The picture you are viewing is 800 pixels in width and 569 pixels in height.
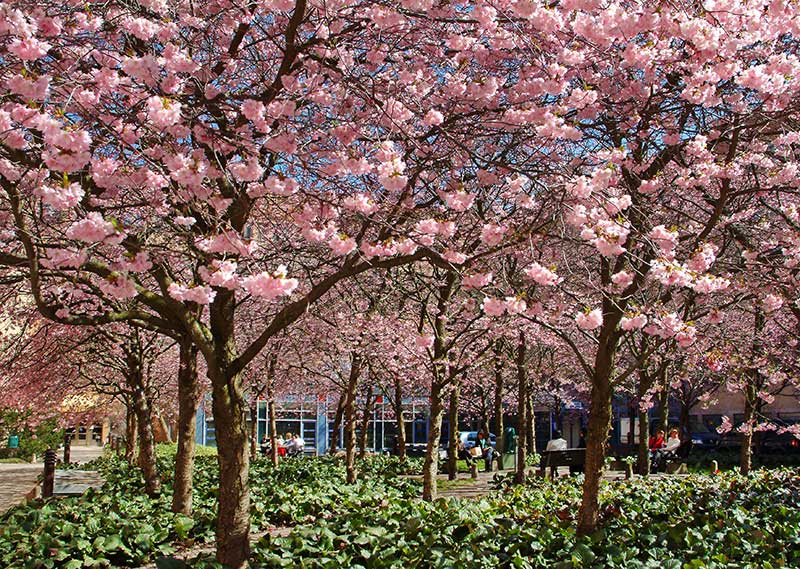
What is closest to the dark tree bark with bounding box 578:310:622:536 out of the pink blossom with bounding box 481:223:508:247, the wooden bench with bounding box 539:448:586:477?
the pink blossom with bounding box 481:223:508:247

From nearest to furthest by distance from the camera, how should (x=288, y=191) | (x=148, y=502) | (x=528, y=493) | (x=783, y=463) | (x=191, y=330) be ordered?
(x=288, y=191), (x=191, y=330), (x=148, y=502), (x=528, y=493), (x=783, y=463)

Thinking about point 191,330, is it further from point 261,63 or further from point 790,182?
point 790,182

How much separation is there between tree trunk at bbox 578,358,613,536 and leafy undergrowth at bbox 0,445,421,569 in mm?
3394

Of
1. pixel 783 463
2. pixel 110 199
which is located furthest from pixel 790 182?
pixel 783 463

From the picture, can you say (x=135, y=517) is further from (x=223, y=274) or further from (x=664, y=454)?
(x=664, y=454)

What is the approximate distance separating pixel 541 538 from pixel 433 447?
14.9 feet

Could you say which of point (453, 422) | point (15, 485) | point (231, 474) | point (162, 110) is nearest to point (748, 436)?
point (453, 422)

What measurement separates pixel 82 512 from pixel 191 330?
4.52 metres

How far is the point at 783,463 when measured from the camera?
842 inches

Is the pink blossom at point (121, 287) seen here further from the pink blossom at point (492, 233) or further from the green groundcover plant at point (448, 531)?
→ the pink blossom at point (492, 233)

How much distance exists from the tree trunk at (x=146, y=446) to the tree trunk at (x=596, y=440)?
277 inches

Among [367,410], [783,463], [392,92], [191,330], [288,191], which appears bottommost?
[783,463]

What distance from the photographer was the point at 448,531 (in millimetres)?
7379

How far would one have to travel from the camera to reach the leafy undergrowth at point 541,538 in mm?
6367
